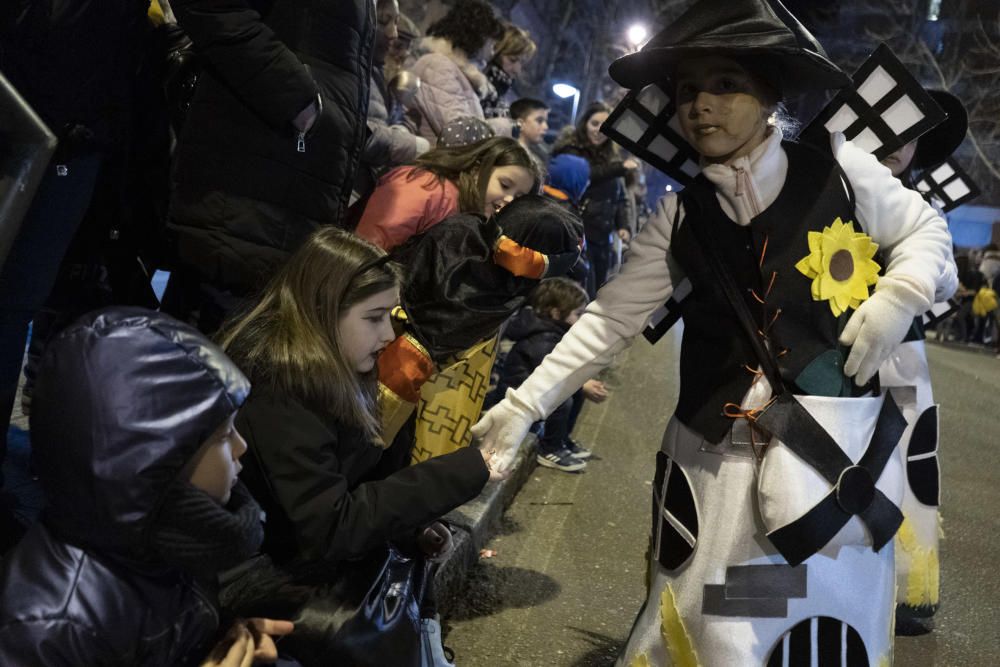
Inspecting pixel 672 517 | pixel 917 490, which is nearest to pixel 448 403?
pixel 672 517

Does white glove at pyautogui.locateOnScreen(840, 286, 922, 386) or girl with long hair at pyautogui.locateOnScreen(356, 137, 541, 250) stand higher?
white glove at pyautogui.locateOnScreen(840, 286, 922, 386)

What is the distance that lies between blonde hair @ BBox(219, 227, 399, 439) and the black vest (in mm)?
827

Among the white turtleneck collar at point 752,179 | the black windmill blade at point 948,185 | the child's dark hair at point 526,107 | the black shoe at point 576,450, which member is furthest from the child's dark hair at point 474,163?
the child's dark hair at point 526,107

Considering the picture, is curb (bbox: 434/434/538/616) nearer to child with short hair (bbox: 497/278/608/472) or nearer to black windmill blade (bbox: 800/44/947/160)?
child with short hair (bbox: 497/278/608/472)

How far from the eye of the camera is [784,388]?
2.18 meters

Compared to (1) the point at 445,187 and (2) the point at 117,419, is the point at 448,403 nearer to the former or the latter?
(1) the point at 445,187

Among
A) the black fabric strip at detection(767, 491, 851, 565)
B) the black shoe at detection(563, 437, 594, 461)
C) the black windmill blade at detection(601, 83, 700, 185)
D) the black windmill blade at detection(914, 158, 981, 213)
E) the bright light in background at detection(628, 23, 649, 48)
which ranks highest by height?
the black windmill blade at detection(601, 83, 700, 185)

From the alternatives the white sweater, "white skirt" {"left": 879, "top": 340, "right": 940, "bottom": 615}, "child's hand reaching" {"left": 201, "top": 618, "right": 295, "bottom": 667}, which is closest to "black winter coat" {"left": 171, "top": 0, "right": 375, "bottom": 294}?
the white sweater

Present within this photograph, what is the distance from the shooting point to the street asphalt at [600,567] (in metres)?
3.28

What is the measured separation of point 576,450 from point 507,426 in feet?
11.0

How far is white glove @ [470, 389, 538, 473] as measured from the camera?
2355mm

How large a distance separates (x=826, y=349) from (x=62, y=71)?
2.27 meters

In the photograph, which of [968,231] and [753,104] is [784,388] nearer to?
Result: [753,104]

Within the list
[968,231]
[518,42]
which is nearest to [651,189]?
[968,231]
